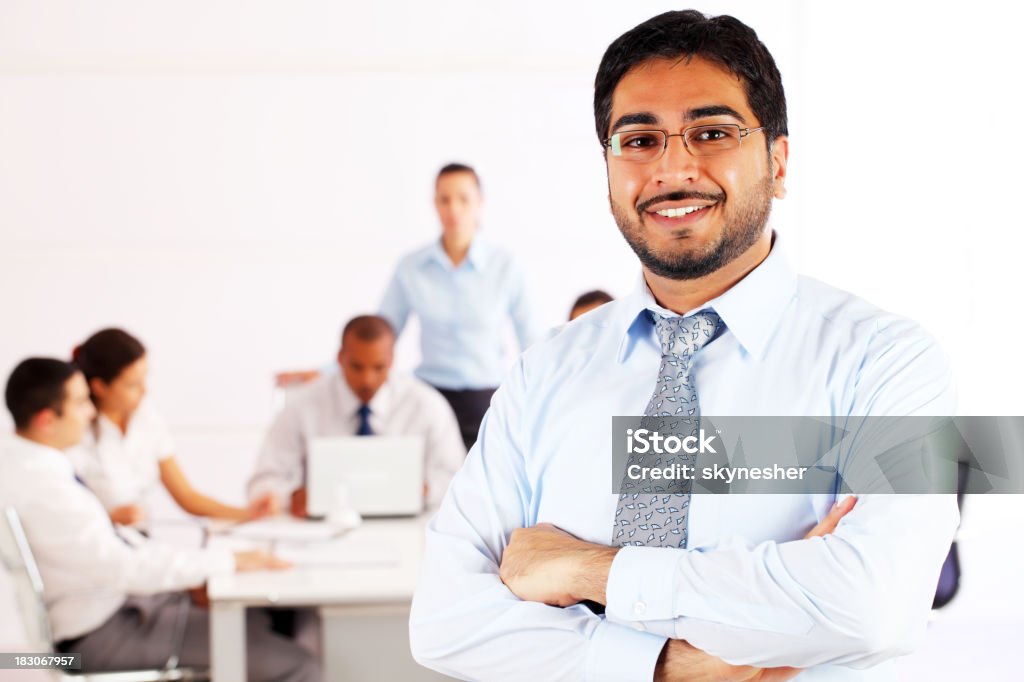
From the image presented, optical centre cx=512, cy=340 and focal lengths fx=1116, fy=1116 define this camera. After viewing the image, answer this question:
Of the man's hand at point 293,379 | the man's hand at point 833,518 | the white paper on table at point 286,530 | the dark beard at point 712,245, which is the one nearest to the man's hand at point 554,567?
the man's hand at point 833,518

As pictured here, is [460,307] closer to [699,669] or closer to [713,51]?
[713,51]

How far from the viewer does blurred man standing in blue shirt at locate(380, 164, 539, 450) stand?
488 cm

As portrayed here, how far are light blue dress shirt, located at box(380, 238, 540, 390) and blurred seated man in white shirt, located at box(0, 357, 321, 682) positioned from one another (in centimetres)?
195

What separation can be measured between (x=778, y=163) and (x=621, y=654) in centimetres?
70

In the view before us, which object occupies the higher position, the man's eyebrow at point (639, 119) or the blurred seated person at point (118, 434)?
the man's eyebrow at point (639, 119)

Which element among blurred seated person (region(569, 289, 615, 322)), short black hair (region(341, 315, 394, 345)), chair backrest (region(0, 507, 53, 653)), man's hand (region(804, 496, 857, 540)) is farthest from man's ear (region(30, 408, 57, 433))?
man's hand (region(804, 496, 857, 540))

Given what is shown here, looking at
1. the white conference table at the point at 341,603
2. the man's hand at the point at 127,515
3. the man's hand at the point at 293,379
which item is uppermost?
the man's hand at the point at 293,379

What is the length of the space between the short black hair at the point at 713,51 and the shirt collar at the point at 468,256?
3.39m

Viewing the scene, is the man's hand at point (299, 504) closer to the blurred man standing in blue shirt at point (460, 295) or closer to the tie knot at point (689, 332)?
the blurred man standing in blue shirt at point (460, 295)

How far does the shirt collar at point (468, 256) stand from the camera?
491 cm

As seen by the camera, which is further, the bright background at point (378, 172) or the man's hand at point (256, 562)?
the bright background at point (378, 172)

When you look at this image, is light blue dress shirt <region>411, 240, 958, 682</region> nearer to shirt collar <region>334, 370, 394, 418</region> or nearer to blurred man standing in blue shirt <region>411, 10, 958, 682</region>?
blurred man standing in blue shirt <region>411, 10, 958, 682</region>

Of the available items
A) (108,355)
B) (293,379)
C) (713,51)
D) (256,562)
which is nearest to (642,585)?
(713,51)

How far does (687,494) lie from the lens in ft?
4.67
